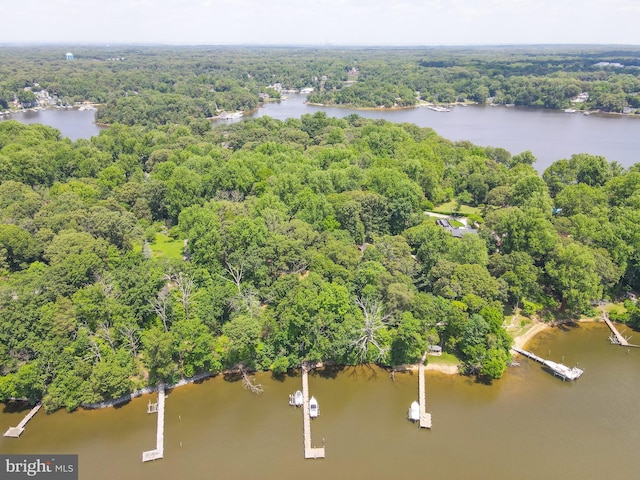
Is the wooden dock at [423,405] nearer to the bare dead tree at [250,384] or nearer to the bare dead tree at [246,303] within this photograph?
the bare dead tree at [250,384]

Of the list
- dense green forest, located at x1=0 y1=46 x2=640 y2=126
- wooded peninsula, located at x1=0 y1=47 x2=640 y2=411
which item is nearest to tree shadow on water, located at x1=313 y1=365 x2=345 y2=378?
wooded peninsula, located at x1=0 y1=47 x2=640 y2=411

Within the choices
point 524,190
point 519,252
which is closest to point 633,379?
point 519,252

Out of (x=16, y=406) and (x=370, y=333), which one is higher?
(x=370, y=333)

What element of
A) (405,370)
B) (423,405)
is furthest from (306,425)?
(405,370)

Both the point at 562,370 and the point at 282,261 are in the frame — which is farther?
the point at 282,261

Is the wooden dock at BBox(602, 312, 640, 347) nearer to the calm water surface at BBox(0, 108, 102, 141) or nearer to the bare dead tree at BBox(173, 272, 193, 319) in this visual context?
the bare dead tree at BBox(173, 272, 193, 319)

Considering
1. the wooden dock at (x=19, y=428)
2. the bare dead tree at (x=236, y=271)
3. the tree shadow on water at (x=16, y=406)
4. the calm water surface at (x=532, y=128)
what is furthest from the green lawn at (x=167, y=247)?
the calm water surface at (x=532, y=128)

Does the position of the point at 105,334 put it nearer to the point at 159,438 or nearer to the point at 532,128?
the point at 159,438
